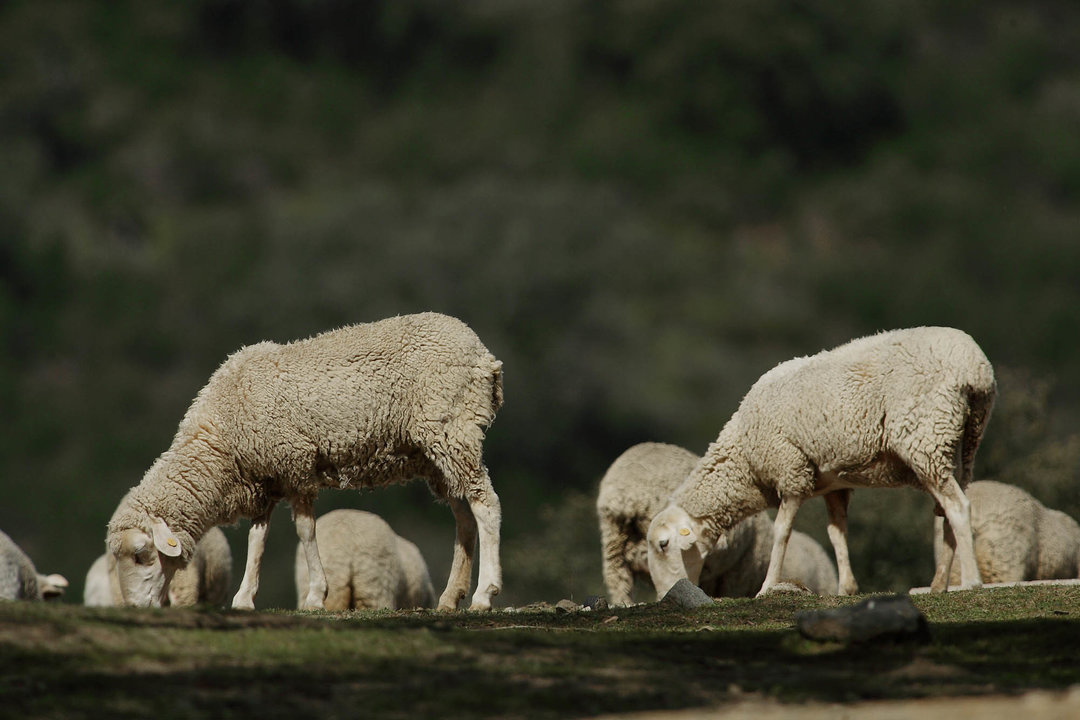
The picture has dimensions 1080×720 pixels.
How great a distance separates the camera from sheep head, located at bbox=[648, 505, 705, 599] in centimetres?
1388

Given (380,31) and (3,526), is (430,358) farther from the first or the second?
(380,31)

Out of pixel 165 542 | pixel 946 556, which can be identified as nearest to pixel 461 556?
pixel 165 542

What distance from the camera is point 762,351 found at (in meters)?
51.5

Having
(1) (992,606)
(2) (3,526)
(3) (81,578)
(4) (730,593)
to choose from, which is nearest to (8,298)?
(2) (3,526)

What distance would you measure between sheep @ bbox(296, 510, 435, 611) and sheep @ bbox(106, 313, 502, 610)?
3109 mm

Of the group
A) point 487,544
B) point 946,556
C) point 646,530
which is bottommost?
point 946,556

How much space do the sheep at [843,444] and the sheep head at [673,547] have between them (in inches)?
0.5

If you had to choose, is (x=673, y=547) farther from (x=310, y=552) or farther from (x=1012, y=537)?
(x=1012, y=537)

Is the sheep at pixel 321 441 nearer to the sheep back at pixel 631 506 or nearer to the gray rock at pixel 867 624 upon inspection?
the sheep back at pixel 631 506

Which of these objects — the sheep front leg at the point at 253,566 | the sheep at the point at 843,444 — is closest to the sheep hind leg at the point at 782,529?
the sheep at the point at 843,444

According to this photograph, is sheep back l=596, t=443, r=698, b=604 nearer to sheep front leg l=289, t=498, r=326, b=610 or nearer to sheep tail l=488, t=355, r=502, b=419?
sheep tail l=488, t=355, r=502, b=419

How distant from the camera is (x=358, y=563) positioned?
51.5ft

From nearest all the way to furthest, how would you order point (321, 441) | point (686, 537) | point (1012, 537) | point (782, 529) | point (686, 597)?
point (686, 597)
point (321, 441)
point (782, 529)
point (686, 537)
point (1012, 537)

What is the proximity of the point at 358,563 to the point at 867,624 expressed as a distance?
8.62m
